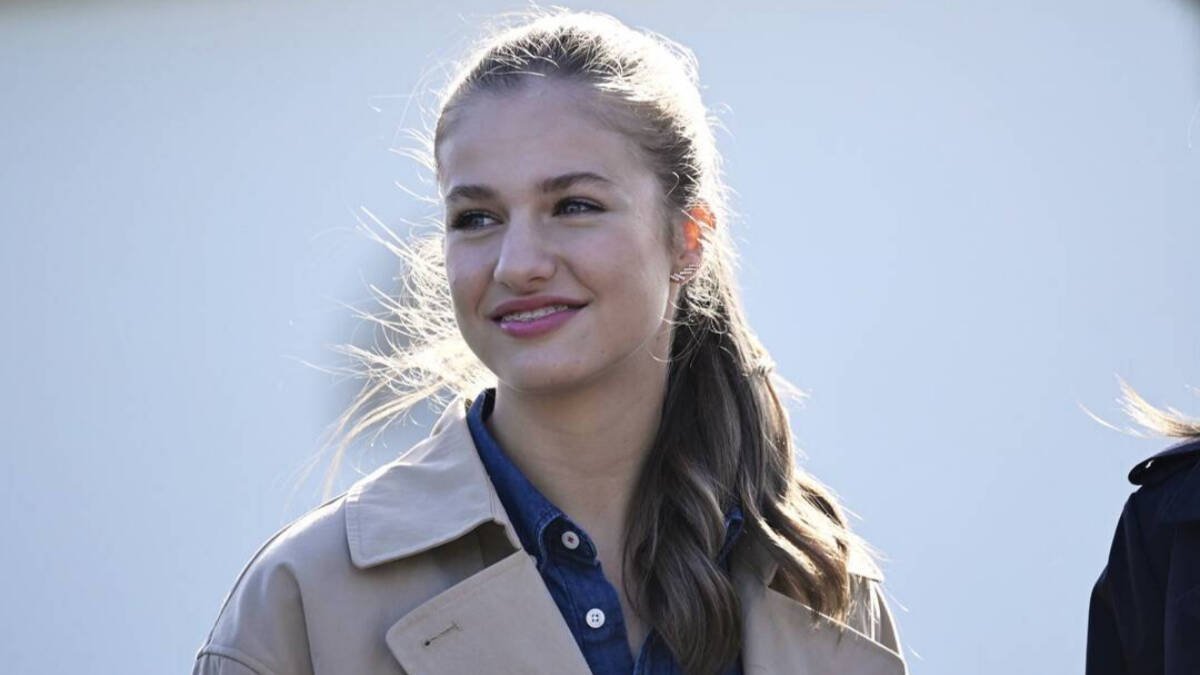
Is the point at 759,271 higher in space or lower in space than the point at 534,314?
higher

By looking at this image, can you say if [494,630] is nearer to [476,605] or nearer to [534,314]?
[476,605]

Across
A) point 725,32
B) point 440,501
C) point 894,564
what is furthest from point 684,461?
point 725,32

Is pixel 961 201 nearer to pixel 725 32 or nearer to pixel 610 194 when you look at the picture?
pixel 725 32

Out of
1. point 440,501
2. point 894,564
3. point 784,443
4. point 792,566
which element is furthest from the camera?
point 894,564

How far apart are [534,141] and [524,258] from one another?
0.17 m

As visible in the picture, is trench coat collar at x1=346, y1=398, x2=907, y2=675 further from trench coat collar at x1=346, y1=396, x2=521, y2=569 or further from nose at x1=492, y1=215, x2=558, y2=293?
nose at x1=492, y1=215, x2=558, y2=293

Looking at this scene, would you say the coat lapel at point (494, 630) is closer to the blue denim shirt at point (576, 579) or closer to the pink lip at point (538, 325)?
the blue denim shirt at point (576, 579)

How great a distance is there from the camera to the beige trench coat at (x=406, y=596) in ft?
7.19

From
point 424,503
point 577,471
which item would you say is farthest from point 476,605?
point 577,471

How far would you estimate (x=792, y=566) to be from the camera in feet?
8.19

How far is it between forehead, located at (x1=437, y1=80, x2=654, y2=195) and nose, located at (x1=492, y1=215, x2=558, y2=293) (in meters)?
0.06

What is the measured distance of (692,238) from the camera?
2566mm

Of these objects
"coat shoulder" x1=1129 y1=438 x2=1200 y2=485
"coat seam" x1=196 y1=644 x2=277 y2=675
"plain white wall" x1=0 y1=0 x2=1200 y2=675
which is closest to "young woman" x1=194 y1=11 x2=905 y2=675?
"coat seam" x1=196 y1=644 x2=277 y2=675

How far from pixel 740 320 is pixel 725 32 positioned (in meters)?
2.61
